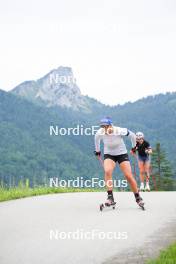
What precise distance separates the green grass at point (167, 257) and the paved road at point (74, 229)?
50cm

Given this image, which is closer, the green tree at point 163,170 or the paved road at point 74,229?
the paved road at point 74,229

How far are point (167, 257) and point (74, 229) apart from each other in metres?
2.36

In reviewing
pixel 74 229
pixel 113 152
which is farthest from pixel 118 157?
pixel 74 229

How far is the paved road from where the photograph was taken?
616 cm

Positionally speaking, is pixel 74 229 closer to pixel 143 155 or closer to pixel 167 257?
pixel 167 257

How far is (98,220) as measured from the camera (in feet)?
28.1

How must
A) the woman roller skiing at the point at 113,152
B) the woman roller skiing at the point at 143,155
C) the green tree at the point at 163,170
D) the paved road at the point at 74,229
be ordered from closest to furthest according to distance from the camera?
the paved road at the point at 74,229
the woman roller skiing at the point at 113,152
the woman roller skiing at the point at 143,155
the green tree at the point at 163,170

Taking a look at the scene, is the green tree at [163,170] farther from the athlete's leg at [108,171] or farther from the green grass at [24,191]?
the athlete's leg at [108,171]

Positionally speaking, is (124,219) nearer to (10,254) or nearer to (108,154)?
(108,154)

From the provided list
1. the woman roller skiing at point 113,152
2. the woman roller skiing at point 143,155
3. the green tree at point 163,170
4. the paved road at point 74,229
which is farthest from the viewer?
the green tree at point 163,170

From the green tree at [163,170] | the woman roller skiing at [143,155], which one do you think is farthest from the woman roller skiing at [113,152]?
the green tree at [163,170]

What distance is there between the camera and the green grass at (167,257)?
17.6 ft

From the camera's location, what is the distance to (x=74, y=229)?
7742 mm

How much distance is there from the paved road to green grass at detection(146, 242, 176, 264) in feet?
1.63
